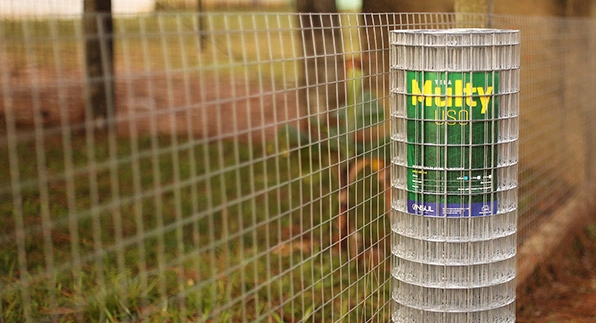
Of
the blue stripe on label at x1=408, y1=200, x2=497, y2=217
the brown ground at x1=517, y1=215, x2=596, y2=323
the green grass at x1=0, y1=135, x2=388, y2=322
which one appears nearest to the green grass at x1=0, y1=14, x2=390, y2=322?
the green grass at x1=0, y1=135, x2=388, y2=322

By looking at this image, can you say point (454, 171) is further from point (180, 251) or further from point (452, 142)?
point (180, 251)

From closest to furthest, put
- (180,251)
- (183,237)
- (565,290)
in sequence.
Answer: (180,251), (565,290), (183,237)

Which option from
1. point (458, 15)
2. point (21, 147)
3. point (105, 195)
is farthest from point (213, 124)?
point (458, 15)

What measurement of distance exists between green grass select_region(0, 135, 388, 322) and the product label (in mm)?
306

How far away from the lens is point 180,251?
321 cm

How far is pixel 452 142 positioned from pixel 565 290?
2942 mm

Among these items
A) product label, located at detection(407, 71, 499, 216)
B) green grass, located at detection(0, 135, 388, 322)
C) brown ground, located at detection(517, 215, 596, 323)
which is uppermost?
product label, located at detection(407, 71, 499, 216)

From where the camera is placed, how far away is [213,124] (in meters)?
14.2

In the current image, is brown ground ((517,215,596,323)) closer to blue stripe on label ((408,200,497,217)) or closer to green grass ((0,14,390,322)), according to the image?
A: green grass ((0,14,390,322))

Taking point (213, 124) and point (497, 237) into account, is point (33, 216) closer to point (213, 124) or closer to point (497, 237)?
point (497, 237)

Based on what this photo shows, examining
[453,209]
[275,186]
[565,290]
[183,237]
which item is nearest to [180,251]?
[275,186]

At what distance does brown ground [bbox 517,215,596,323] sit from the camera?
18.7 ft

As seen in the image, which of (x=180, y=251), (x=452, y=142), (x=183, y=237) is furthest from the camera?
(x=183, y=237)

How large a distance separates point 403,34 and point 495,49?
454 millimetres
